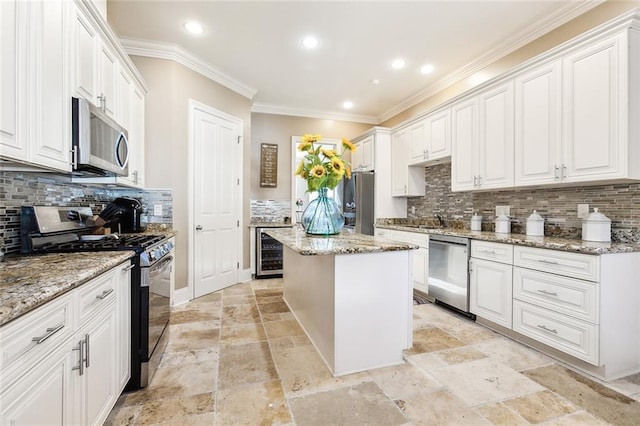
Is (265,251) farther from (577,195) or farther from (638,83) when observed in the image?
(638,83)

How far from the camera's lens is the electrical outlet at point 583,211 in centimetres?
242

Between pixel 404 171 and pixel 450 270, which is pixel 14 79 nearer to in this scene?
pixel 450 270

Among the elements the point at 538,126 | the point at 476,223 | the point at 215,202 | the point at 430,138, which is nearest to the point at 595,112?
the point at 538,126

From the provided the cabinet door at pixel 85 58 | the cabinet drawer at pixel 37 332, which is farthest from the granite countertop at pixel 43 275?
the cabinet door at pixel 85 58

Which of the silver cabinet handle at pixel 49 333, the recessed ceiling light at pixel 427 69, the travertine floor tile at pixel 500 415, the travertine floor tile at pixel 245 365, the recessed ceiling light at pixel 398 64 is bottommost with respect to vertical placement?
the travertine floor tile at pixel 245 365

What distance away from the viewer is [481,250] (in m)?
2.75

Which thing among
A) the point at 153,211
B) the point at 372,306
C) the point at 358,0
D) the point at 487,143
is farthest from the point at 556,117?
the point at 153,211

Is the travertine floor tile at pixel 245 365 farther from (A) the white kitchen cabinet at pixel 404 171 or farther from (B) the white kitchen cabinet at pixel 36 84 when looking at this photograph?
(A) the white kitchen cabinet at pixel 404 171

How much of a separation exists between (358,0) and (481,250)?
2.49 m

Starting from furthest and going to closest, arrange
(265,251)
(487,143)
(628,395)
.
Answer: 1. (265,251)
2. (487,143)
3. (628,395)

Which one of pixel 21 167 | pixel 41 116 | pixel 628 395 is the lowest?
pixel 628 395

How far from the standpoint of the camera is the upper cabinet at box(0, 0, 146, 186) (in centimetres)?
120

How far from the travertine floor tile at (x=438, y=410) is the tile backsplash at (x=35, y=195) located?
2303 millimetres

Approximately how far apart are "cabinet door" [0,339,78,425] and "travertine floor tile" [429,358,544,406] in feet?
6.17
